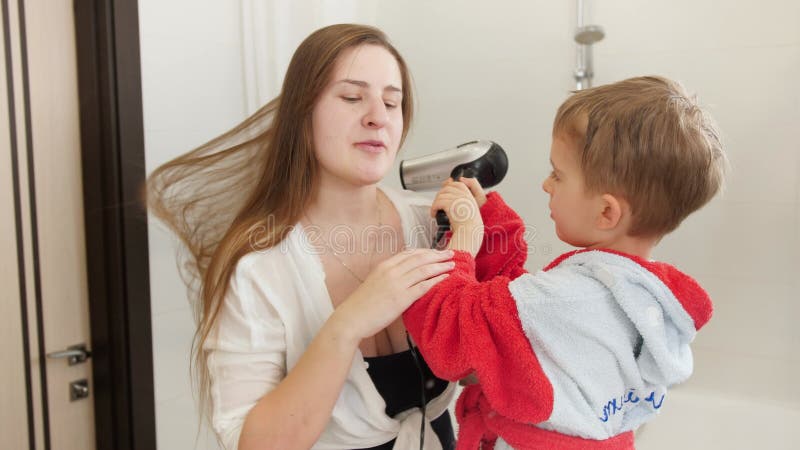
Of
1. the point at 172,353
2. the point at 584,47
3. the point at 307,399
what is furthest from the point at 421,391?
the point at 584,47

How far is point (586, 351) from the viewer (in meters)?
0.60

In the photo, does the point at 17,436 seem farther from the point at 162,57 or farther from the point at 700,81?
Answer: the point at 700,81

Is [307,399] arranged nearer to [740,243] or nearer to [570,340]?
[570,340]

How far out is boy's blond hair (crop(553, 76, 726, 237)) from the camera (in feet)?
2.01

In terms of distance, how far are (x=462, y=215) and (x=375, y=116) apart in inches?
7.4

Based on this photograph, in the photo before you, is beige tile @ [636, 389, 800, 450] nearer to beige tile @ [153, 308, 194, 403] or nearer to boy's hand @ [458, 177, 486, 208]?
boy's hand @ [458, 177, 486, 208]

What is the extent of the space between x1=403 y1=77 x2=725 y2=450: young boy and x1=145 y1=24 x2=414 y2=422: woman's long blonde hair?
0.88ft

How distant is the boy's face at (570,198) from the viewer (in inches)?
26.2

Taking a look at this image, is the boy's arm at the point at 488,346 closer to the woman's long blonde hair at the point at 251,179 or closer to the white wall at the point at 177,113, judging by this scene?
the woman's long blonde hair at the point at 251,179

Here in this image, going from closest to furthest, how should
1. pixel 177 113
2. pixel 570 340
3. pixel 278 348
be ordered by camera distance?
pixel 570 340
pixel 278 348
pixel 177 113

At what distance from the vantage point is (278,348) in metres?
0.73

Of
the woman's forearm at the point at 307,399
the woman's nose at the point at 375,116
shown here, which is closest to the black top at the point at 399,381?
the woman's forearm at the point at 307,399

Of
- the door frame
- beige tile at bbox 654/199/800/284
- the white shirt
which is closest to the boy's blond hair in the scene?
the white shirt

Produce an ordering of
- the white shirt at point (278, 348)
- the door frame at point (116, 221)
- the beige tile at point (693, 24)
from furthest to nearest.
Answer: the beige tile at point (693, 24) < the door frame at point (116, 221) < the white shirt at point (278, 348)
